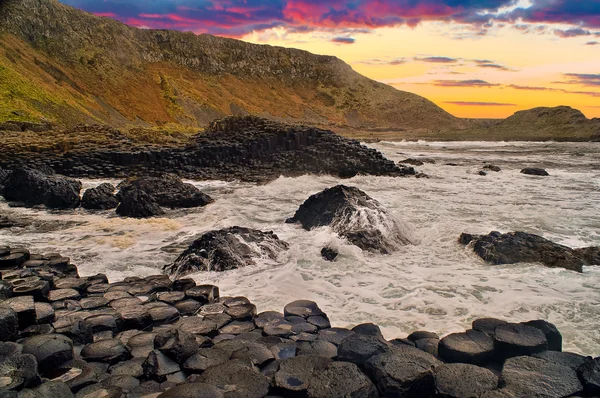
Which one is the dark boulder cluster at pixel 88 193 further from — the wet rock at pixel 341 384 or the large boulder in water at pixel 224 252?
the wet rock at pixel 341 384

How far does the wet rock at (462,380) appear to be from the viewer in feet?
14.3

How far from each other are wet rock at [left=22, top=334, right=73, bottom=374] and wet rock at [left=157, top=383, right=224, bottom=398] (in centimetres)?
148

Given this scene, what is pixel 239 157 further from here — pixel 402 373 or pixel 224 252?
pixel 402 373

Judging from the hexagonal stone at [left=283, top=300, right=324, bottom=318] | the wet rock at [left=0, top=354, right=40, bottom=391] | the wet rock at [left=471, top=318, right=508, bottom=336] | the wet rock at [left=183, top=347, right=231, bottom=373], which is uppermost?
the wet rock at [left=0, top=354, right=40, bottom=391]

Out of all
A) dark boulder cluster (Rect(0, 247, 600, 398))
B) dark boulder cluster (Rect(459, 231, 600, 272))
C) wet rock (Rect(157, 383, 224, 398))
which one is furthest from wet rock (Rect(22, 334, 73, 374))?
dark boulder cluster (Rect(459, 231, 600, 272))

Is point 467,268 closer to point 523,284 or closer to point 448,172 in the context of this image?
point 523,284

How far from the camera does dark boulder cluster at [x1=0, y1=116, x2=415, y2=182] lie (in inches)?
986

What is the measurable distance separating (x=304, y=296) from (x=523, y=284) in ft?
14.0

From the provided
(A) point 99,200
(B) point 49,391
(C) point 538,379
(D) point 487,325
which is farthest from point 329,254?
(A) point 99,200

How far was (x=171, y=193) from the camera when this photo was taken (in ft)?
55.5

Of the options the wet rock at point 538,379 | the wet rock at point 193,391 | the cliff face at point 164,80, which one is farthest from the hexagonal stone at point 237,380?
the cliff face at point 164,80

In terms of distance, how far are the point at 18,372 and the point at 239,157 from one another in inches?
944

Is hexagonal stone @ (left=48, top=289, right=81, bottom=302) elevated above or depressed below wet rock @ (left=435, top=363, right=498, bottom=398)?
below

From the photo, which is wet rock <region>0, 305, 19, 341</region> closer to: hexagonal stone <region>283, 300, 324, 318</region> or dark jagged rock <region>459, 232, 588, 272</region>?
hexagonal stone <region>283, 300, 324, 318</region>
